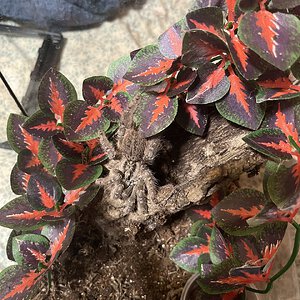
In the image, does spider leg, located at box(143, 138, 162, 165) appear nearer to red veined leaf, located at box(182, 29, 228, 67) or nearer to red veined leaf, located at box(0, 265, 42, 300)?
red veined leaf, located at box(182, 29, 228, 67)

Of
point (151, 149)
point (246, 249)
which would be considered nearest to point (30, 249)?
point (151, 149)

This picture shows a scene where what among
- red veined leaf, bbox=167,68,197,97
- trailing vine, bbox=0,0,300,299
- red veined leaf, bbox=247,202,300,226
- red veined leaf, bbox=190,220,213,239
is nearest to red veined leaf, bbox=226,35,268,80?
trailing vine, bbox=0,0,300,299

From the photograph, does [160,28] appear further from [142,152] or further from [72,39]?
[142,152]

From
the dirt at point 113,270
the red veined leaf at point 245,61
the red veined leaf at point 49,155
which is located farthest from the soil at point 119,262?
the red veined leaf at point 245,61

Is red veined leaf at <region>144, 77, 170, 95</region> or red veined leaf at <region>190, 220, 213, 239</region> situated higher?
red veined leaf at <region>144, 77, 170, 95</region>

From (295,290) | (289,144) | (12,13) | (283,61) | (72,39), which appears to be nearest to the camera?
(283,61)

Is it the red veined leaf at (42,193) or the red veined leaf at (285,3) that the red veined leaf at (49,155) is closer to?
the red veined leaf at (42,193)

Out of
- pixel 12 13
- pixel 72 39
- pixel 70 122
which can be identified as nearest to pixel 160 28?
pixel 72 39
